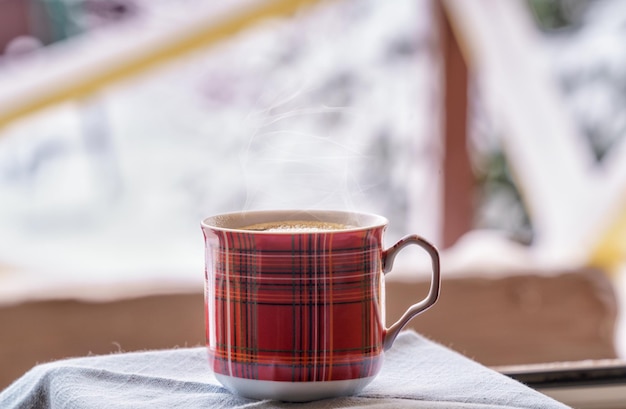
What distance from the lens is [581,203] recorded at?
2.75m

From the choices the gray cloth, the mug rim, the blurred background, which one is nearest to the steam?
the mug rim

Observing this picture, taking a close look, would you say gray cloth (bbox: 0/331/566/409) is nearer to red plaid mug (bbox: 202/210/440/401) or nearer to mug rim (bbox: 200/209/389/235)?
red plaid mug (bbox: 202/210/440/401)

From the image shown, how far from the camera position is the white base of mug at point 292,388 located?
62 cm

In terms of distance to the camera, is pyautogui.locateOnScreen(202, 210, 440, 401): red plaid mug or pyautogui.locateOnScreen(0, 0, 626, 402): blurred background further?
pyautogui.locateOnScreen(0, 0, 626, 402): blurred background

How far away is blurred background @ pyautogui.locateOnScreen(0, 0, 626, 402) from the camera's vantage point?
2.63m

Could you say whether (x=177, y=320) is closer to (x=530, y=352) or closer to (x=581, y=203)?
(x=530, y=352)

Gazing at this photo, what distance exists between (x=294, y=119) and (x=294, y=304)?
190 cm

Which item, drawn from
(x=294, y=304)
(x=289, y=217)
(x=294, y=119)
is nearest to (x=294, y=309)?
(x=294, y=304)

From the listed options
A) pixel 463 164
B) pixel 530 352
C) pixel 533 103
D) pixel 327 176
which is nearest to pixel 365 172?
pixel 463 164

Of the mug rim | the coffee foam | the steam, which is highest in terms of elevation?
the steam

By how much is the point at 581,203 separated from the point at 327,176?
2.16 meters

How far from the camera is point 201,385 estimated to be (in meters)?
0.68

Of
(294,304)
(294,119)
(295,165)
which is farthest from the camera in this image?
(294,119)

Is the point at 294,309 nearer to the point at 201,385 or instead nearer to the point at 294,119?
the point at 201,385
